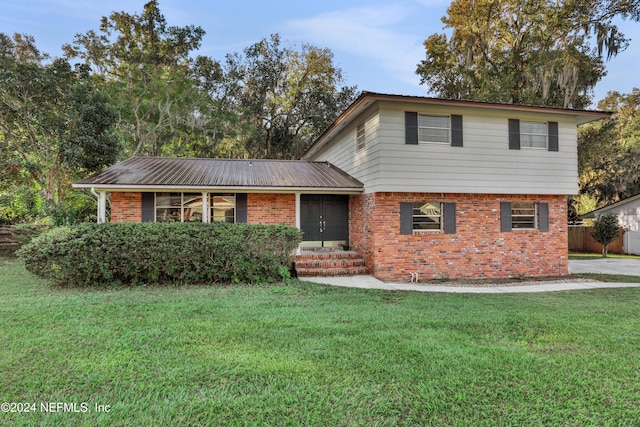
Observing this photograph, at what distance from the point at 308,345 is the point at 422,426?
1.77 meters

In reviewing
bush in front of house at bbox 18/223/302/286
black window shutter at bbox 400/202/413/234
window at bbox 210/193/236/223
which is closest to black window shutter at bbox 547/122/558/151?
black window shutter at bbox 400/202/413/234

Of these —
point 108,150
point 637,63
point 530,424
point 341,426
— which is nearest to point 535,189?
point 530,424

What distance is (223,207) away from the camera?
11.2 metres

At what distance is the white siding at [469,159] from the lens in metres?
9.20

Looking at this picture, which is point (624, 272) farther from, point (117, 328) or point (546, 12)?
point (117, 328)

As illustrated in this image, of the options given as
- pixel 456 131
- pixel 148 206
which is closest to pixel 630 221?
pixel 456 131

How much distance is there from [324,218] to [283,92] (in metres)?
14.4

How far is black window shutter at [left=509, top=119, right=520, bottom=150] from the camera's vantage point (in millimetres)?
9930

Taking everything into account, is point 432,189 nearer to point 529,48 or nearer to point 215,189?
point 215,189

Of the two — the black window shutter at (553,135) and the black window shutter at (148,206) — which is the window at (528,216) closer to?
the black window shutter at (553,135)

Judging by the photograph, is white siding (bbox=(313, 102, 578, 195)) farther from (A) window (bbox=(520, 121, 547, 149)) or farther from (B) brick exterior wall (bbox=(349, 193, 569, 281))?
(B) brick exterior wall (bbox=(349, 193, 569, 281))

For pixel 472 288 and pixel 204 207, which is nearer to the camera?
pixel 472 288

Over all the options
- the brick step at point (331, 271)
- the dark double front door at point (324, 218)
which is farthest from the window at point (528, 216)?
the dark double front door at point (324, 218)

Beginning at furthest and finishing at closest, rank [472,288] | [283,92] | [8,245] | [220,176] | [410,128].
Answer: [283,92]
[8,245]
[220,176]
[410,128]
[472,288]
